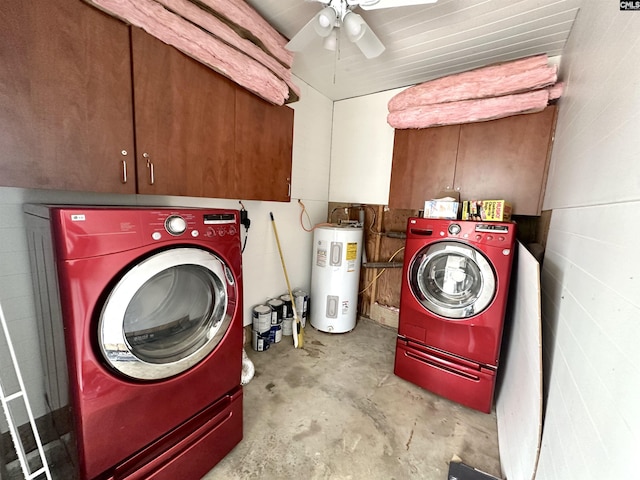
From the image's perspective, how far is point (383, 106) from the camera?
103 inches

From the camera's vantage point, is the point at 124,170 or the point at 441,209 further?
the point at 441,209

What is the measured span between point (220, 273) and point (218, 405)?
2.25 ft

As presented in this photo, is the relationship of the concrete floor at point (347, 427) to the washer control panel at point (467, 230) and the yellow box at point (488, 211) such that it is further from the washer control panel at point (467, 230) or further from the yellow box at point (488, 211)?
the yellow box at point (488, 211)

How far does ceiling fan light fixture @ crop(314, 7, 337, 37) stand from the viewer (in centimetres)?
125

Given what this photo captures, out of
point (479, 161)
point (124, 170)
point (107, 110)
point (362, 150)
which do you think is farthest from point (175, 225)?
point (362, 150)

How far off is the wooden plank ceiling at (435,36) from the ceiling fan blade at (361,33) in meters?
0.25

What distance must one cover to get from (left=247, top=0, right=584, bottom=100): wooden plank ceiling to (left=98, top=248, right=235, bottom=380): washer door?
5.33 ft

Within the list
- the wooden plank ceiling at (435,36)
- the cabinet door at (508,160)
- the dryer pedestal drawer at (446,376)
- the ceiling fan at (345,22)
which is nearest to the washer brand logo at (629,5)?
the ceiling fan at (345,22)

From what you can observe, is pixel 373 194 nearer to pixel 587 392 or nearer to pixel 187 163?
pixel 187 163

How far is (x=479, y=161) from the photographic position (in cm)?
200

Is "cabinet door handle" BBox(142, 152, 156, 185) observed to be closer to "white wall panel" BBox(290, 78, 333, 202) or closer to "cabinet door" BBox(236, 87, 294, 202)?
"cabinet door" BBox(236, 87, 294, 202)

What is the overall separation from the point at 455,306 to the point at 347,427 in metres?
1.04

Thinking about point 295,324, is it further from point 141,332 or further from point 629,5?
point 629,5

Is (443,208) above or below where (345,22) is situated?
below
